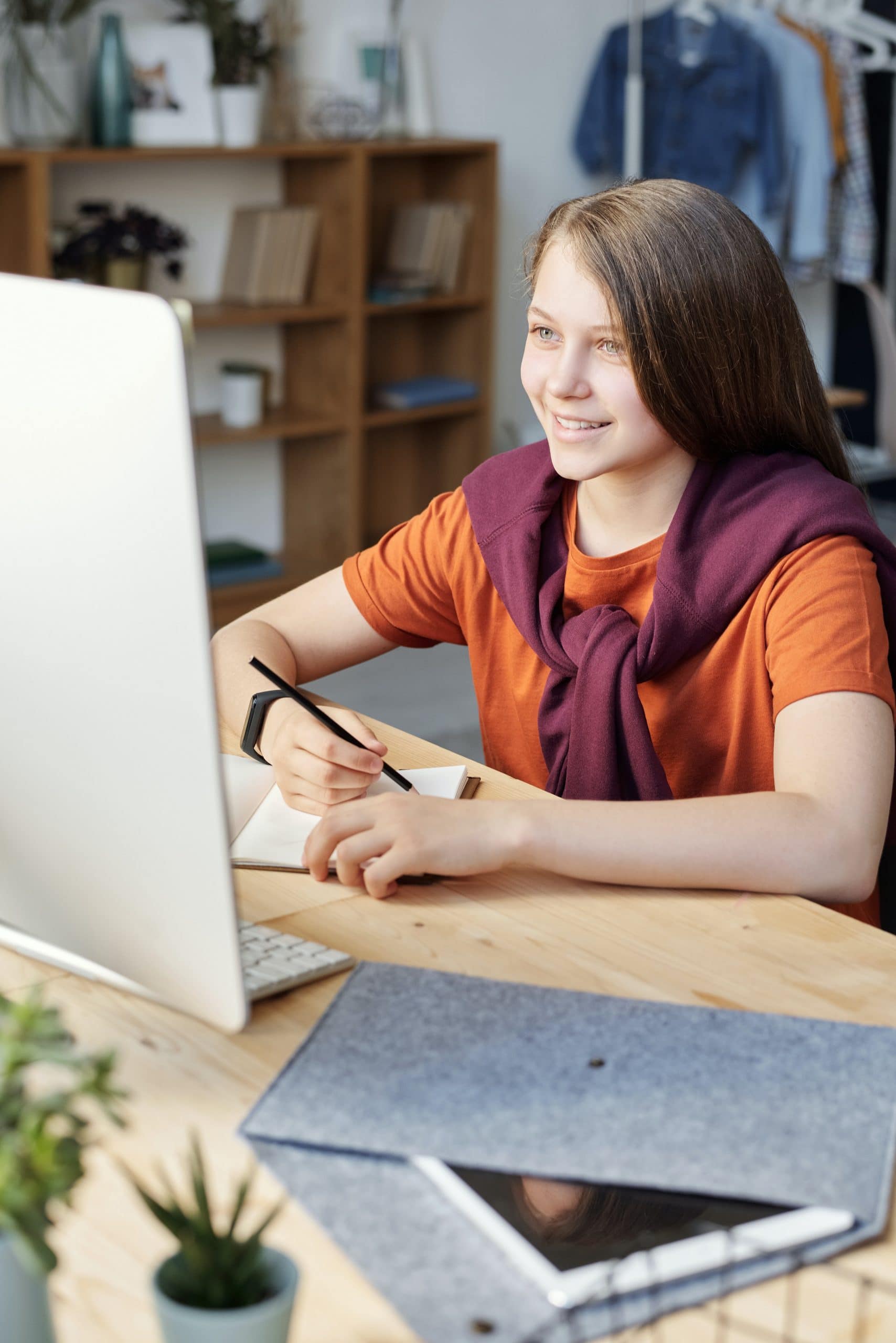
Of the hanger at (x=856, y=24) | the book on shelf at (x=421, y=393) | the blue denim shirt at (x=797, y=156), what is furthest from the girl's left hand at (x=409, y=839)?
the hanger at (x=856, y=24)

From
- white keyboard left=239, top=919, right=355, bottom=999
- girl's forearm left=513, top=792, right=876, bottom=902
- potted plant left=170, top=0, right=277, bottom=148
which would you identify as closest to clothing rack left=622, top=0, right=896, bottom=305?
potted plant left=170, top=0, right=277, bottom=148

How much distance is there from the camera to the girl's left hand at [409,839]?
101cm

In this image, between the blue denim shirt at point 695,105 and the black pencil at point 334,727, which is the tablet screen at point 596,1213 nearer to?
the black pencil at point 334,727

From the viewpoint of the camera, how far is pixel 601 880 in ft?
3.36

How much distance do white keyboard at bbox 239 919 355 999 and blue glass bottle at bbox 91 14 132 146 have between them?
3160 millimetres

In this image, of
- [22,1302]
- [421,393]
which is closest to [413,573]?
[22,1302]

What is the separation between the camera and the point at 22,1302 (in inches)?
20.6

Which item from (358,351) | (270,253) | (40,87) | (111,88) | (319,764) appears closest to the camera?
(319,764)

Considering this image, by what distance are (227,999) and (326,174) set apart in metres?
3.72

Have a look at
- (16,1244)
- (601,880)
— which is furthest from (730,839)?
(16,1244)

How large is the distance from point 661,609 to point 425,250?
326cm

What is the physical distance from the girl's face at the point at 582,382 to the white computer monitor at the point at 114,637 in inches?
27.2

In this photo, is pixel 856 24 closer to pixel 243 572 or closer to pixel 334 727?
pixel 243 572

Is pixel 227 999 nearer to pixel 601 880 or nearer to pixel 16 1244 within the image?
pixel 16 1244
